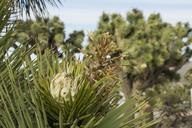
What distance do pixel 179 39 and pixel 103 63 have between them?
26290mm

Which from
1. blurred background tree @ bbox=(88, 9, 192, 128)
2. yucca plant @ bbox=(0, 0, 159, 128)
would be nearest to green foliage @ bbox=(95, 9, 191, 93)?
blurred background tree @ bbox=(88, 9, 192, 128)

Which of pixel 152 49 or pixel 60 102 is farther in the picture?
pixel 152 49

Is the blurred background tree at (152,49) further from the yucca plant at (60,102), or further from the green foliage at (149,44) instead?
the yucca plant at (60,102)

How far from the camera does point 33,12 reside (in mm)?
3164

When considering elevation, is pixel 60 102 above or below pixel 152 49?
above

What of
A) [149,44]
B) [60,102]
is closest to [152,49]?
[149,44]

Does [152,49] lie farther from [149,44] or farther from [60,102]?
[60,102]

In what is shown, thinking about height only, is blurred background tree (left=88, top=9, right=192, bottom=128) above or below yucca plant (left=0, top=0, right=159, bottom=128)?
below

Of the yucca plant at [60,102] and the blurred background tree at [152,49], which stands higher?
the yucca plant at [60,102]

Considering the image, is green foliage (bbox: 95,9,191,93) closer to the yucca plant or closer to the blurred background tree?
the blurred background tree

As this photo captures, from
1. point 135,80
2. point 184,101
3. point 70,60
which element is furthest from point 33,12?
point 135,80

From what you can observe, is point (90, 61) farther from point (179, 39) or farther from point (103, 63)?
point (179, 39)

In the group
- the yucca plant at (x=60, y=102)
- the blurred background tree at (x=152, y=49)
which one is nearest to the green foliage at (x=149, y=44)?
the blurred background tree at (x=152, y=49)

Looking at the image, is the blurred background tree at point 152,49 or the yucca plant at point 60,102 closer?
the yucca plant at point 60,102
